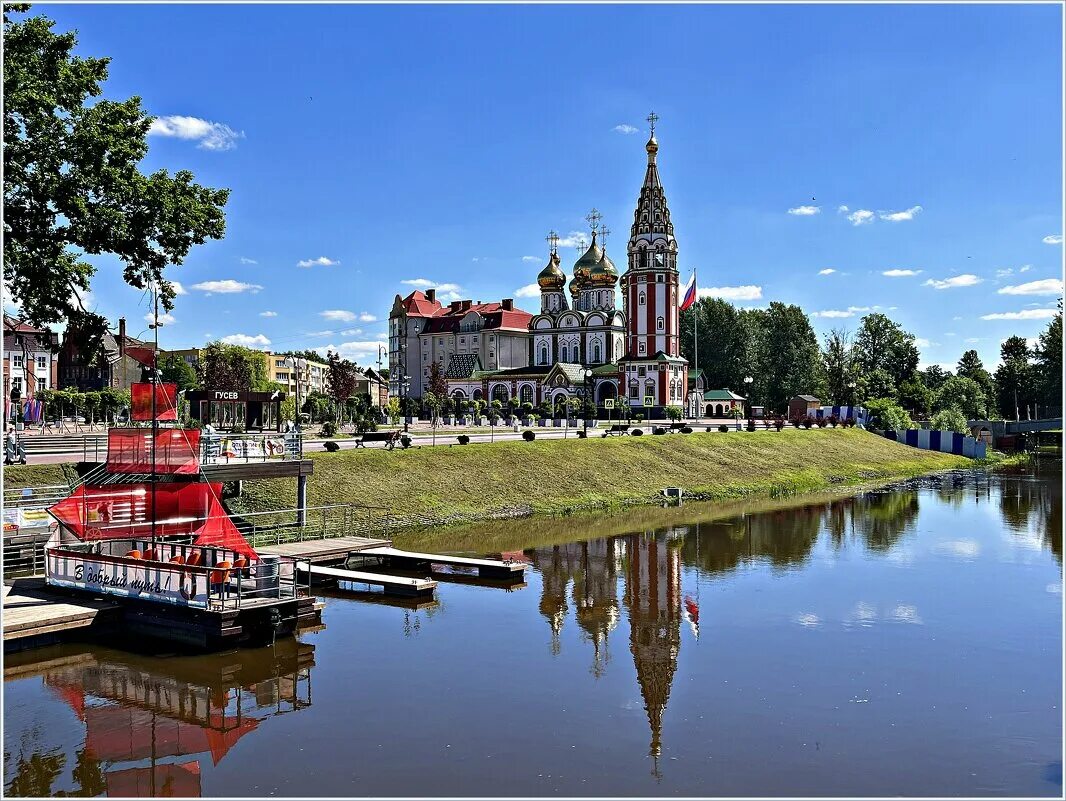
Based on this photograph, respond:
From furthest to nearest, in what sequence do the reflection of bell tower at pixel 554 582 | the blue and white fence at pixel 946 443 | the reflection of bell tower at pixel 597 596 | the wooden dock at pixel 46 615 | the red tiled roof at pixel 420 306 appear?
1. the red tiled roof at pixel 420 306
2. the blue and white fence at pixel 946 443
3. the reflection of bell tower at pixel 554 582
4. the reflection of bell tower at pixel 597 596
5. the wooden dock at pixel 46 615

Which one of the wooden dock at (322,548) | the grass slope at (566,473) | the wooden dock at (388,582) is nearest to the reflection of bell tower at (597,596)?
the wooden dock at (388,582)

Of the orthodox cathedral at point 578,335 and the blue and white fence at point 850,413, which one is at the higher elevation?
the orthodox cathedral at point 578,335

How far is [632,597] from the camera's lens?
24.9 m

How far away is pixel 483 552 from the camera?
31.0m

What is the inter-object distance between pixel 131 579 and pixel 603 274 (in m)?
101

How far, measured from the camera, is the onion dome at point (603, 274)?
117 m

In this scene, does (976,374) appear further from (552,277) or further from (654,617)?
(654,617)

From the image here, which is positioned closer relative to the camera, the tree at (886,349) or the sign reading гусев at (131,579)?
the sign reading гусев at (131,579)

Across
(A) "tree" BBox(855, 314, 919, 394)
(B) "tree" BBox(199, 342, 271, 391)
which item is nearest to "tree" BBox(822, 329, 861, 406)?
(A) "tree" BBox(855, 314, 919, 394)

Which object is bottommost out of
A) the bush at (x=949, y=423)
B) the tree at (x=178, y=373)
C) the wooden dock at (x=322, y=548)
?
the wooden dock at (x=322, y=548)

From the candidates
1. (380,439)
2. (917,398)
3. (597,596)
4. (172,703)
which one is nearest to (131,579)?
(172,703)

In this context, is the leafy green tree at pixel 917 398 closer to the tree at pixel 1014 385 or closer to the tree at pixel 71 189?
the tree at pixel 1014 385

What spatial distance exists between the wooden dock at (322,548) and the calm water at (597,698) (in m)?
2.92

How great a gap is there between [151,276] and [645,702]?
52.7ft
